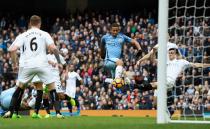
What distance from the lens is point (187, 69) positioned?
16.0 m

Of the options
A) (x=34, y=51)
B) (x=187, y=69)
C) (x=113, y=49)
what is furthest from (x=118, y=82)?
(x=34, y=51)

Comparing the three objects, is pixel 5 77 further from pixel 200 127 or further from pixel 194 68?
pixel 200 127

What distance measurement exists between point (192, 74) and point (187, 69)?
611mm

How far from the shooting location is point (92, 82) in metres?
27.8

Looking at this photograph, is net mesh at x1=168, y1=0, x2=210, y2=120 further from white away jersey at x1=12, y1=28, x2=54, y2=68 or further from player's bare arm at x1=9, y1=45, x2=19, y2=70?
player's bare arm at x1=9, y1=45, x2=19, y2=70

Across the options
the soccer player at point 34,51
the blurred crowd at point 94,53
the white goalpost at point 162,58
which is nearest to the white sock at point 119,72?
the blurred crowd at point 94,53

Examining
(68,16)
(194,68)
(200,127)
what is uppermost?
(68,16)

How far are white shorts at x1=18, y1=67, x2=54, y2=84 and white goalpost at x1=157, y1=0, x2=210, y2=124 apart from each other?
8.00ft

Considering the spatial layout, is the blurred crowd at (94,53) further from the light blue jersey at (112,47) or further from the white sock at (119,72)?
the light blue jersey at (112,47)

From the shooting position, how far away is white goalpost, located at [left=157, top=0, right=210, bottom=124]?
429 inches

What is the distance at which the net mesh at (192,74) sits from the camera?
13602 mm

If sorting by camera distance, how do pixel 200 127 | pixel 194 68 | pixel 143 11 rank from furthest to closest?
pixel 143 11 < pixel 194 68 < pixel 200 127

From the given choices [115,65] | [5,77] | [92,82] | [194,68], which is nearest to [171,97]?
[194,68]

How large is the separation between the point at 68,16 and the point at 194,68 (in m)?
21.7
